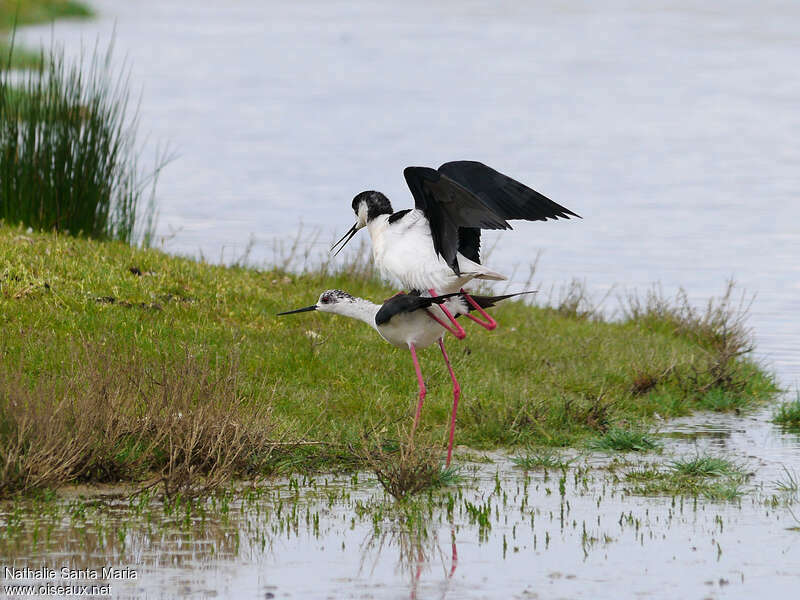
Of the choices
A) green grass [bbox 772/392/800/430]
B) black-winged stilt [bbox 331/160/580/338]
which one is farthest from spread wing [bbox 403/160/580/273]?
green grass [bbox 772/392/800/430]

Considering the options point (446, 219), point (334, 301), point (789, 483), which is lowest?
point (789, 483)

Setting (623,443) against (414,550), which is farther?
(623,443)

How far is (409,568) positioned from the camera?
652cm

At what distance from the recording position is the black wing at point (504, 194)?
847 centimetres

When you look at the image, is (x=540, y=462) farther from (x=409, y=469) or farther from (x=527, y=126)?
(x=527, y=126)

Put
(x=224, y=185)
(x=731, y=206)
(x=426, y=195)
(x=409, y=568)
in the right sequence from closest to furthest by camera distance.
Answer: (x=409, y=568)
(x=426, y=195)
(x=731, y=206)
(x=224, y=185)

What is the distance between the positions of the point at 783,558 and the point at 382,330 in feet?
10.1

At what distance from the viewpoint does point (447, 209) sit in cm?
814

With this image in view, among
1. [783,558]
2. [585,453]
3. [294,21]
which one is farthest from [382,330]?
[294,21]

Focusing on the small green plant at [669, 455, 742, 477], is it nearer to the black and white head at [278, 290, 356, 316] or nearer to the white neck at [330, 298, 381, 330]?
the white neck at [330, 298, 381, 330]

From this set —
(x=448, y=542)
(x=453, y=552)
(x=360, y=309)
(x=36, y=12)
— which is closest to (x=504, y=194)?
(x=360, y=309)

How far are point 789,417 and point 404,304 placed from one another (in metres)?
3.82

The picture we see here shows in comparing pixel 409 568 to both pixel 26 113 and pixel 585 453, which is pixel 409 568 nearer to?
pixel 585 453

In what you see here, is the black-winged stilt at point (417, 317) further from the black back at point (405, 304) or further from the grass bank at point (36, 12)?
the grass bank at point (36, 12)
